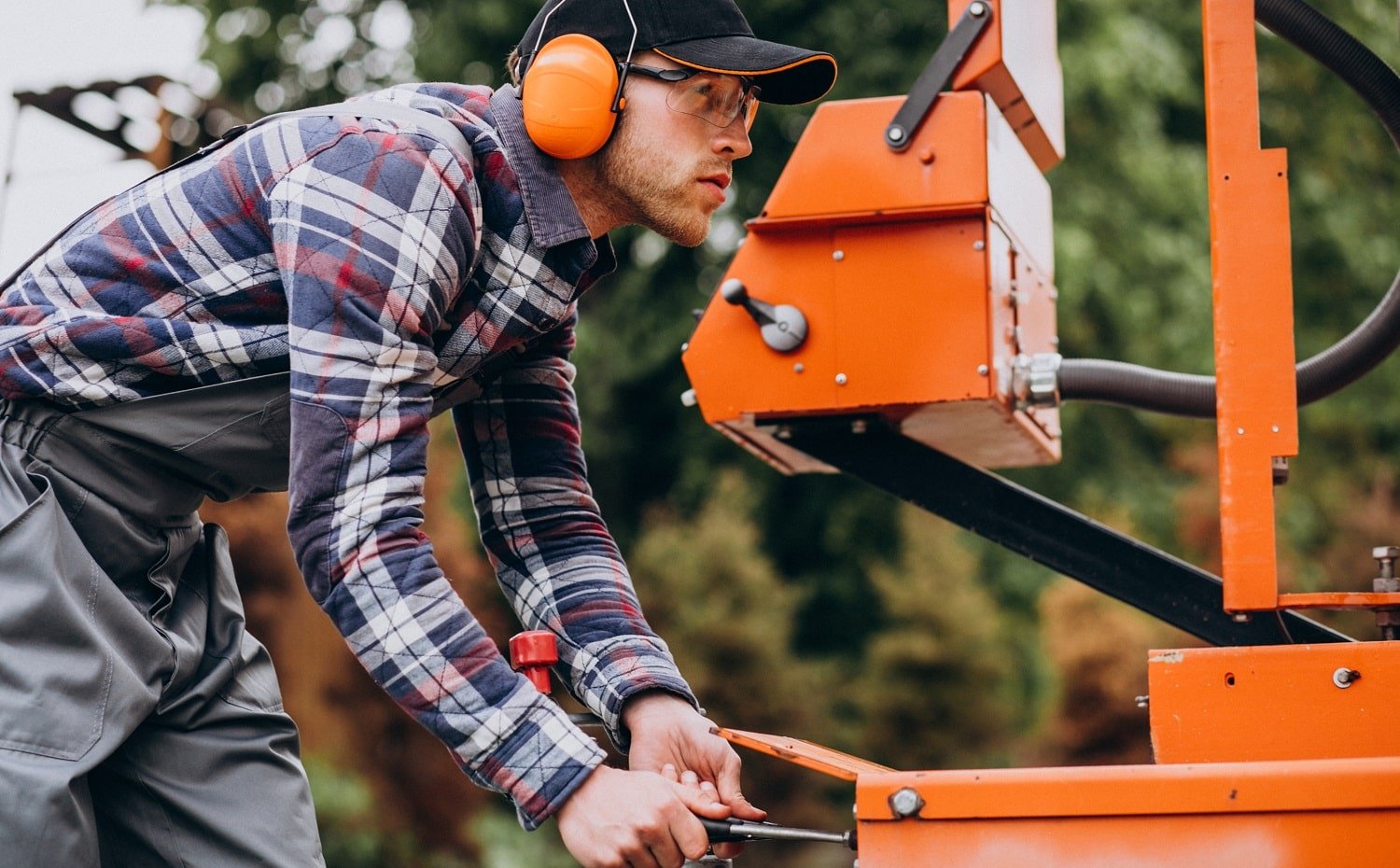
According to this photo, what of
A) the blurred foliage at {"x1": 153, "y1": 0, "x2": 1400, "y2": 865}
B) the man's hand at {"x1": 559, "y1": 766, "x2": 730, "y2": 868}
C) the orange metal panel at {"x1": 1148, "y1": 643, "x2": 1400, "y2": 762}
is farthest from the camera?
the blurred foliage at {"x1": 153, "y1": 0, "x2": 1400, "y2": 865}

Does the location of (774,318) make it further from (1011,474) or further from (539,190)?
(1011,474)

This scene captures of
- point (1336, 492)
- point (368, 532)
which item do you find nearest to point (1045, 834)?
point (368, 532)

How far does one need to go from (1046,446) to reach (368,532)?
159 centimetres

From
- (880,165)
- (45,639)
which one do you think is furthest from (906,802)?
(880,165)

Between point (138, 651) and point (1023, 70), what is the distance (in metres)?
1.77

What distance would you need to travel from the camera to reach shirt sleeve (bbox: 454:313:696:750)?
2.15m

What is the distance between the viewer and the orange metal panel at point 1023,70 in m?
2.56

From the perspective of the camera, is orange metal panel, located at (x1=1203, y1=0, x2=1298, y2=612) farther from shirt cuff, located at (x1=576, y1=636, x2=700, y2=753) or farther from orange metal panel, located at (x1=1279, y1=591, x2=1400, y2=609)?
shirt cuff, located at (x1=576, y1=636, x2=700, y2=753)

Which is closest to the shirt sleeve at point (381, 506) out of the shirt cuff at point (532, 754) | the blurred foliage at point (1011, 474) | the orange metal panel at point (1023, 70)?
the shirt cuff at point (532, 754)

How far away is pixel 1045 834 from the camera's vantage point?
5.06 ft

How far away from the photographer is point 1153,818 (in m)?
1.52

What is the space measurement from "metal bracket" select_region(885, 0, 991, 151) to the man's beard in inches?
20.2

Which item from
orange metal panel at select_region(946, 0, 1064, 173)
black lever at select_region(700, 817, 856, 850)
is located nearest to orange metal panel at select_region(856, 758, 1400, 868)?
black lever at select_region(700, 817, 856, 850)

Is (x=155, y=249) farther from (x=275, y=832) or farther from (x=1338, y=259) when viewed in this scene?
(x=1338, y=259)
